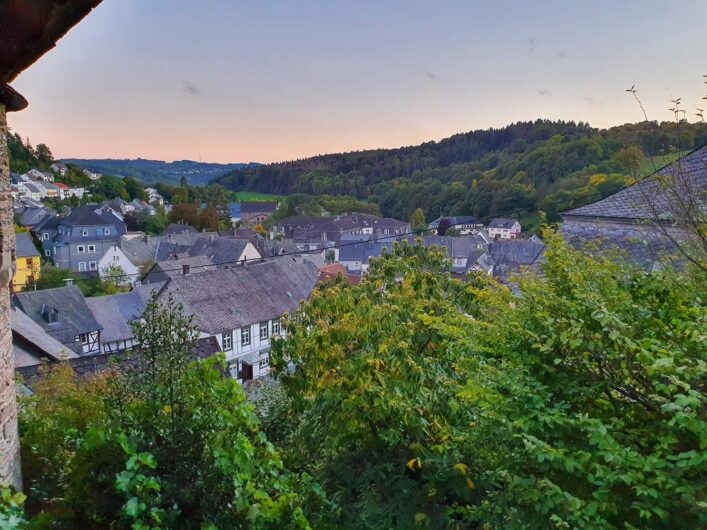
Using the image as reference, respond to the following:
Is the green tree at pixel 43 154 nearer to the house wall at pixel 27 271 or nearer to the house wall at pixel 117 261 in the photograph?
the house wall at pixel 117 261

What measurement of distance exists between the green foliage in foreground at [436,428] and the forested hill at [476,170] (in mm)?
2039

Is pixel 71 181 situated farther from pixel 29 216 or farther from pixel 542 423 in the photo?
pixel 542 423

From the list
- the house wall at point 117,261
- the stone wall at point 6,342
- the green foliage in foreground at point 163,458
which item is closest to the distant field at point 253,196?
the house wall at point 117,261

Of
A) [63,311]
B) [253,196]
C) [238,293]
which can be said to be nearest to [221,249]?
[238,293]

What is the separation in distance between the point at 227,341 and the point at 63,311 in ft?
26.6

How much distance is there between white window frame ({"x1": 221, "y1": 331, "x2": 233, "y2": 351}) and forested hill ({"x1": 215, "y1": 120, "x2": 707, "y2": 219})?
60.2 feet

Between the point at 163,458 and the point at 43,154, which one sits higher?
the point at 43,154

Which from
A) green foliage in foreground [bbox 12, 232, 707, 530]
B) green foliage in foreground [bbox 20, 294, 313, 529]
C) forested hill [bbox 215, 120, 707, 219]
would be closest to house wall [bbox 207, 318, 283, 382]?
green foliage in foreground [bbox 12, 232, 707, 530]

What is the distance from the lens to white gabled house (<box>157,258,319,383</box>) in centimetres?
2280

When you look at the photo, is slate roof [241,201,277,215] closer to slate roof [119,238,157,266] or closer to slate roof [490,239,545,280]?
slate roof [119,238,157,266]

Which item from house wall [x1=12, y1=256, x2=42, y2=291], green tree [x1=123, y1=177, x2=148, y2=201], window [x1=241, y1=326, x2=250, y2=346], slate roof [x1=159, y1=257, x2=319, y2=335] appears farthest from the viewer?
green tree [x1=123, y1=177, x2=148, y2=201]

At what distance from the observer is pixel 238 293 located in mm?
25125

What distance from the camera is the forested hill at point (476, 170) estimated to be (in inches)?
1603

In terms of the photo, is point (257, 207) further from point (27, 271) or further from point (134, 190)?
point (27, 271)
